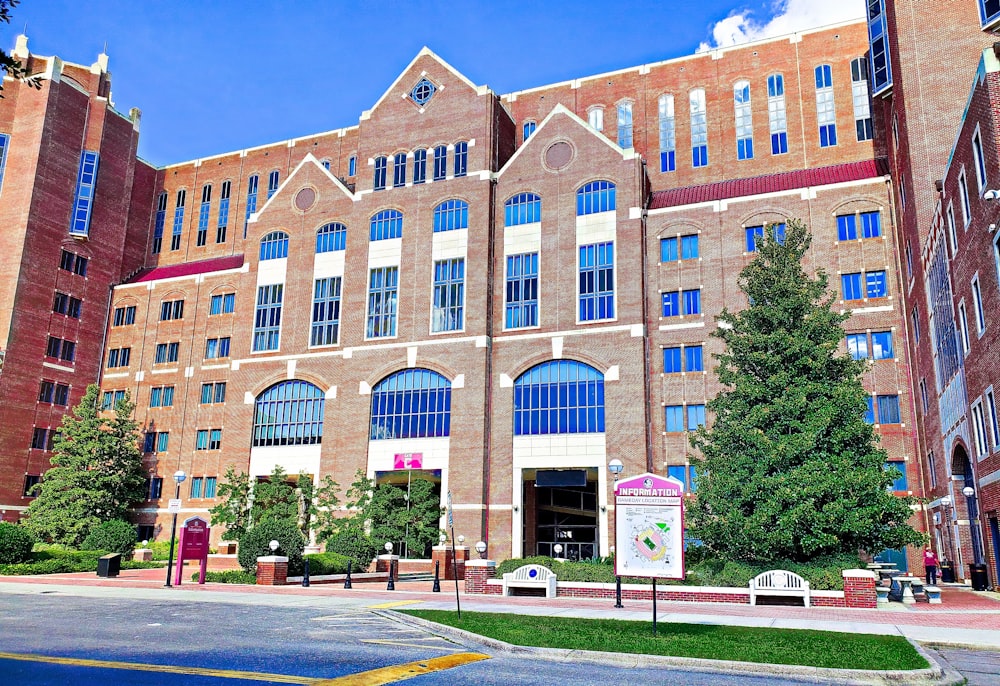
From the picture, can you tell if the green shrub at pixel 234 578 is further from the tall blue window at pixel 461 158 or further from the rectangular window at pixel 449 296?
the tall blue window at pixel 461 158

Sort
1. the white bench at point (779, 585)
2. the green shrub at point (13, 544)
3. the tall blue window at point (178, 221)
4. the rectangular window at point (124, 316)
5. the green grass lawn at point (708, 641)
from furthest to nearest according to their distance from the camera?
the tall blue window at point (178, 221)
the rectangular window at point (124, 316)
the green shrub at point (13, 544)
the white bench at point (779, 585)
the green grass lawn at point (708, 641)

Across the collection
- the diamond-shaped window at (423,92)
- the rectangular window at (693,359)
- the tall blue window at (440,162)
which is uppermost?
the diamond-shaped window at (423,92)

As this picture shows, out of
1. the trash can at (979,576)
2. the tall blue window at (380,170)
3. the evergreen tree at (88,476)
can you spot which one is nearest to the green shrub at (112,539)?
the evergreen tree at (88,476)

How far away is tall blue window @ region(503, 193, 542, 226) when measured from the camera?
1916 inches

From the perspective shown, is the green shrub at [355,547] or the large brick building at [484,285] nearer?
the green shrub at [355,547]

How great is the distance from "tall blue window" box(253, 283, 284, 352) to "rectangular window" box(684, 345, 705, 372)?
2665 cm

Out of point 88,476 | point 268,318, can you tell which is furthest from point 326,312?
point 88,476

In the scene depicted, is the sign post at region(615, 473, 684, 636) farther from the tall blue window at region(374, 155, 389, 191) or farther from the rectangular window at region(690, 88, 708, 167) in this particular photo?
the tall blue window at region(374, 155, 389, 191)

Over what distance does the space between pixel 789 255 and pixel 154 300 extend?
49.3 meters

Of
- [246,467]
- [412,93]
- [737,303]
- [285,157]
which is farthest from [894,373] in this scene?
[285,157]

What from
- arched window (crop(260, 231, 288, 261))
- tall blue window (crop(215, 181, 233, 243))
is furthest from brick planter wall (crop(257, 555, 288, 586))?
tall blue window (crop(215, 181, 233, 243))

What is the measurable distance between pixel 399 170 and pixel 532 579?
3419 centimetres

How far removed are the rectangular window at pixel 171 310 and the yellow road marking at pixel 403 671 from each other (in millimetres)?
53145

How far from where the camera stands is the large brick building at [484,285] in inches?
1719
